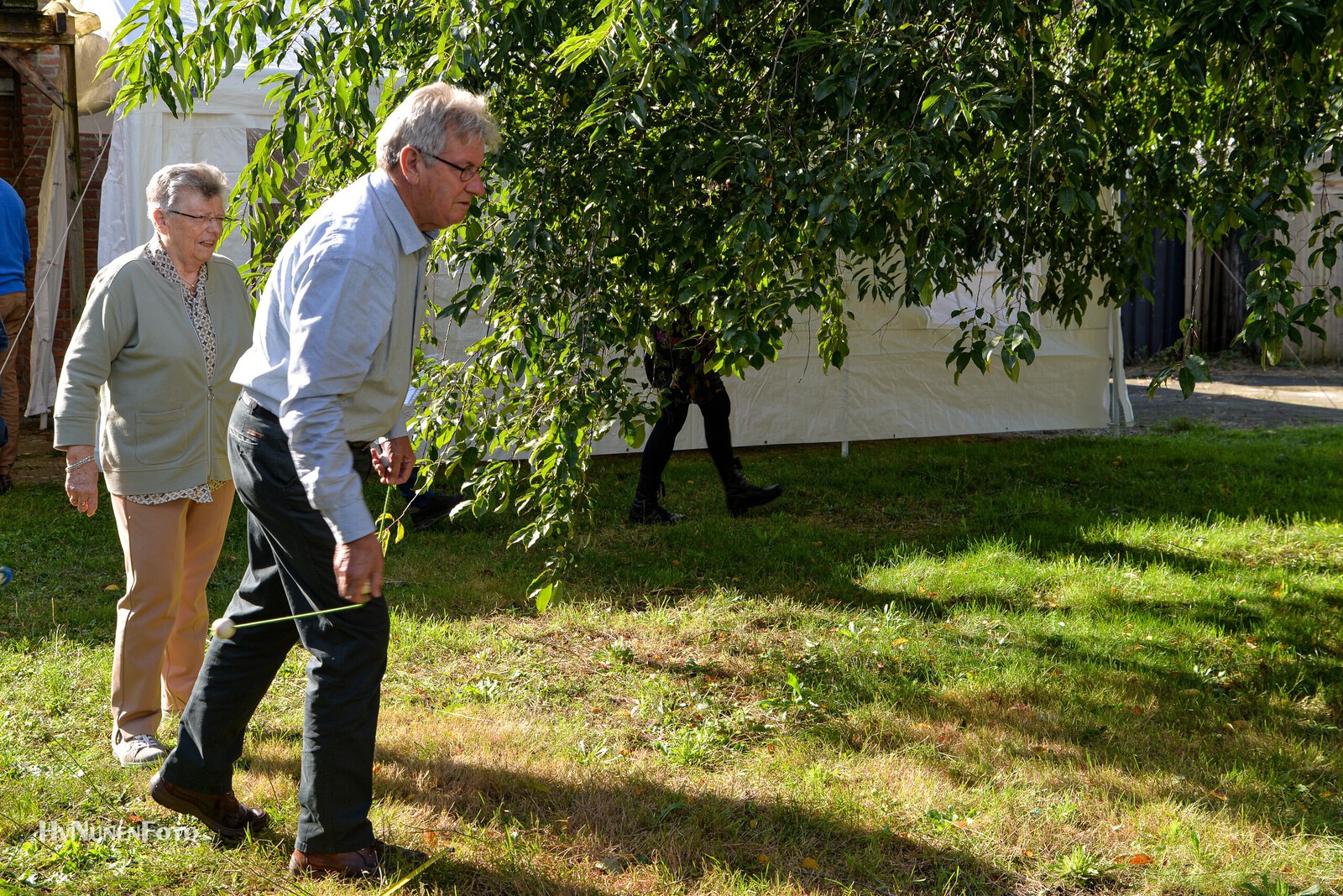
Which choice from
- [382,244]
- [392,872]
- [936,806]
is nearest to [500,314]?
[382,244]

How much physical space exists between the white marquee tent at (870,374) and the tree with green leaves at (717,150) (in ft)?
13.8

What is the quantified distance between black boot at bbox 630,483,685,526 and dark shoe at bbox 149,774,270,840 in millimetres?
3669

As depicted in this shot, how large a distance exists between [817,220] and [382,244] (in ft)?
3.35

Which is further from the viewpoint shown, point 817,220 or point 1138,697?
point 1138,697

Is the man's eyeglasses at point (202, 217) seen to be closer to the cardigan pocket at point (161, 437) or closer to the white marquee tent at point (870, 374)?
the cardigan pocket at point (161, 437)

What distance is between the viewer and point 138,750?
3217 mm

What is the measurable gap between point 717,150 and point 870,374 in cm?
611

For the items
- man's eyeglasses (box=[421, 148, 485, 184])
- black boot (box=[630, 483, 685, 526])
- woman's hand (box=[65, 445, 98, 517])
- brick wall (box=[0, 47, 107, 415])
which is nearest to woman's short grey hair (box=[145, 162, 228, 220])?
woman's hand (box=[65, 445, 98, 517])

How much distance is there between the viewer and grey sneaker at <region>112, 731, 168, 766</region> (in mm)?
3199

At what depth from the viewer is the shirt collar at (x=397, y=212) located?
7.91 ft

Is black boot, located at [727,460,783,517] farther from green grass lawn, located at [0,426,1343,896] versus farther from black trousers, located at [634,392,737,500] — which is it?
green grass lawn, located at [0,426,1343,896]

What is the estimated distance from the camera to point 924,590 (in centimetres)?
514

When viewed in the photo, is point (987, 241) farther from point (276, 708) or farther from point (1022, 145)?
point (276, 708)

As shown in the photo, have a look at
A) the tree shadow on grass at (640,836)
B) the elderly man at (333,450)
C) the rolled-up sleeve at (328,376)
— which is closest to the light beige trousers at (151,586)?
the tree shadow on grass at (640,836)
